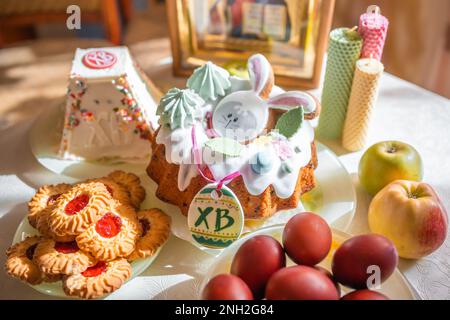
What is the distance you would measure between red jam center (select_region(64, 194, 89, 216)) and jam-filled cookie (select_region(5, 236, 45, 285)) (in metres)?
0.08

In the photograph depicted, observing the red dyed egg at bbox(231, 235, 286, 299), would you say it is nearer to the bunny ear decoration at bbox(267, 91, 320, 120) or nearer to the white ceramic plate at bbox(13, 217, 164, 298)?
the white ceramic plate at bbox(13, 217, 164, 298)

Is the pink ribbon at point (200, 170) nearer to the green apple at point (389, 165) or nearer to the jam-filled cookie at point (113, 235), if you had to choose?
the jam-filled cookie at point (113, 235)

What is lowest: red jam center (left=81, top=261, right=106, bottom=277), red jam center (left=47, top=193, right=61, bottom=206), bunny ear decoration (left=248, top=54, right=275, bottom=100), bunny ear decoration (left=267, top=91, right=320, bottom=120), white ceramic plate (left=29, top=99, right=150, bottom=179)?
red jam center (left=81, top=261, right=106, bottom=277)

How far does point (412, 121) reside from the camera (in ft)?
4.02

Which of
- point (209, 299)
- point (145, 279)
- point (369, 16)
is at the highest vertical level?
point (369, 16)

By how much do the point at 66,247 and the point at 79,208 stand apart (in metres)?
0.07

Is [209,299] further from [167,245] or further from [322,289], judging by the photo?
[167,245]

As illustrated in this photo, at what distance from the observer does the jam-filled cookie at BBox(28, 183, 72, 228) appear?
0.90 metres

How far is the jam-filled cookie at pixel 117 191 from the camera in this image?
2.97 ft

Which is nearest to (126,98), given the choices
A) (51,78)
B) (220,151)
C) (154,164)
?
(154,164)

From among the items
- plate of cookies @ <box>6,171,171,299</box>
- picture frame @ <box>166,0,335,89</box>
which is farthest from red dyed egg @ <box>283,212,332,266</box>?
picture frame @ <box>166,0,335,89</box>

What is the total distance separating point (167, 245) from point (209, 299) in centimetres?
26

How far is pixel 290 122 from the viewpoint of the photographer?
893mm

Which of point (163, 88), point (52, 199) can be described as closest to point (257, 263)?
point (52, 199)
